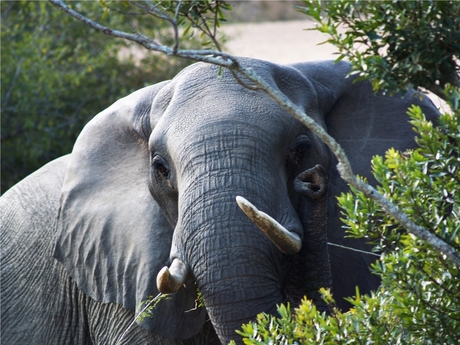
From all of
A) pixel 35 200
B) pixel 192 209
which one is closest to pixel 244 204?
pixel 192 209

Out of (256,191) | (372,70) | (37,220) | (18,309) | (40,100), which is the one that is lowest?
(40,100)

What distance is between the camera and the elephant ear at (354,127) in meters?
3.25

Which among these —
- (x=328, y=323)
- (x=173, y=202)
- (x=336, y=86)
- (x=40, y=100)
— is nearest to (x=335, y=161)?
(x=336, y=86)

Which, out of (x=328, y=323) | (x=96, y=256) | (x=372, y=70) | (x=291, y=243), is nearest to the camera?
(x=328, y=323)

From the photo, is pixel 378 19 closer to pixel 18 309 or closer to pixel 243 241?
pixel 243 241

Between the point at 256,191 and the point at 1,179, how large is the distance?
466 cm

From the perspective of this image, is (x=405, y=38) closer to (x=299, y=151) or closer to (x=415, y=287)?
(x=415, y=287)

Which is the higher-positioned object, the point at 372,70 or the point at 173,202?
the point at 372,70

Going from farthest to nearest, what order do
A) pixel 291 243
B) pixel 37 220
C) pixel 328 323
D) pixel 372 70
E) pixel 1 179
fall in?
pixel 1 179 → pixel 37 220 → pixel 291 243 → pixel 372 70 → pixel 328 323

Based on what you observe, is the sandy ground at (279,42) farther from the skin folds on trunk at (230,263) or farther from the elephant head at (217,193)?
the skin folds on trunk at (230,263)

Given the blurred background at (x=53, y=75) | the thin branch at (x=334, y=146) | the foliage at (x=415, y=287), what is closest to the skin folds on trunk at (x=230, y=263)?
the foliage at (x=415, y=287)

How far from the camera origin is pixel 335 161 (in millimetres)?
3258

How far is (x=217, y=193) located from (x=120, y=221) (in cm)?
63

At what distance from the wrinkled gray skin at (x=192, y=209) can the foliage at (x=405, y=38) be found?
593 mm
